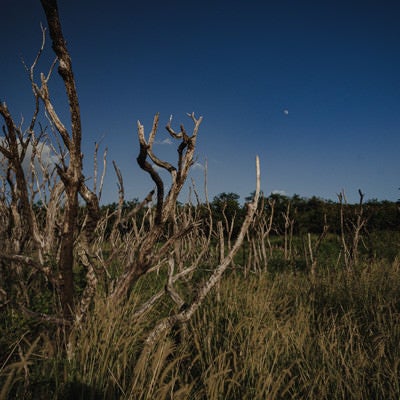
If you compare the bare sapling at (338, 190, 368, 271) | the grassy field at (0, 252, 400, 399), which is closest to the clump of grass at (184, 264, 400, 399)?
the grassy field at (0, 252, 400, 399)

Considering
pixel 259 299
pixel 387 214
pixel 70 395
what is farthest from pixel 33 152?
pixel 387 214

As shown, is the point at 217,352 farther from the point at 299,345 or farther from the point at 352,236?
the point at 352,236

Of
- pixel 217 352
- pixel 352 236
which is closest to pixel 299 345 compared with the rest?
pixel 217 352

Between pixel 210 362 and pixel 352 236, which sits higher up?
pixel 352 236

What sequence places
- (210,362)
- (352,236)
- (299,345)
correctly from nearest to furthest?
1. (210,362)
2. (299,345)
3. (352,236)

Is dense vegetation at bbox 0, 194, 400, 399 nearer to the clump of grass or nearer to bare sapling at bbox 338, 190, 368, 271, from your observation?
the clump of grass

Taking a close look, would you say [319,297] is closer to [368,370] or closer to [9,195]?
[368,370]

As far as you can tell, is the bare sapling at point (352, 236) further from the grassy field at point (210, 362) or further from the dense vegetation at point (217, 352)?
the grassy field at point (210, 362)

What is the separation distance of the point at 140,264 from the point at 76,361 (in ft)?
2.26

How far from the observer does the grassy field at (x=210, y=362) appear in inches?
66.7

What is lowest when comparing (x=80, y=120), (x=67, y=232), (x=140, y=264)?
(x=140, y=264)

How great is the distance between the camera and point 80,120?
78.4 inches

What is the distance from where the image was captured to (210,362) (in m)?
2.33

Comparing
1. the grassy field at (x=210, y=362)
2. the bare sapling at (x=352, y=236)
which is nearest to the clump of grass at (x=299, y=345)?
the grassy field at (x=210, y=362)
